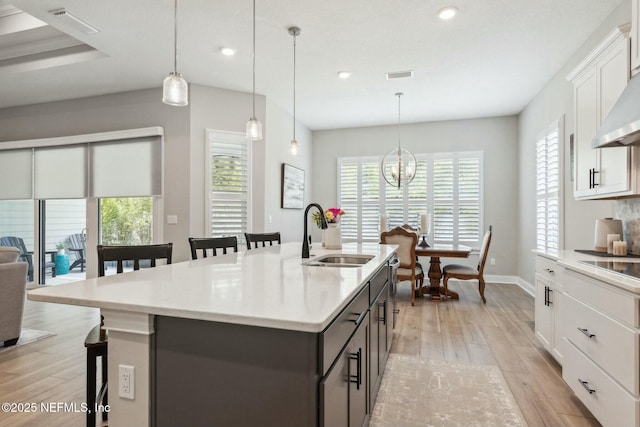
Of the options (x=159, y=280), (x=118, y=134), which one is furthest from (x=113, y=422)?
(x=118, y=134)

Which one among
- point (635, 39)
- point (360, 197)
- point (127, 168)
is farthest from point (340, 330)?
point (360, 197)

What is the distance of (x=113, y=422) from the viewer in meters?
1.25

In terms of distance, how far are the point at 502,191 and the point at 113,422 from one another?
6353 millimetres

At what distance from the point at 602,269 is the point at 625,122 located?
833mm

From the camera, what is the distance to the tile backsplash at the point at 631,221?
2.54 meters

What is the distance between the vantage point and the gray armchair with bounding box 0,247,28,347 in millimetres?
2988

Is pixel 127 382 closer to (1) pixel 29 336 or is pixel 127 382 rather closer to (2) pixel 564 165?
(1) pixel 29 336

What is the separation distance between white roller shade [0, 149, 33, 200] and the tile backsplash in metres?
7.54

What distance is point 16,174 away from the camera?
548 centimetres

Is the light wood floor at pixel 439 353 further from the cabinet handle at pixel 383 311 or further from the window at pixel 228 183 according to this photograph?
the window at pixel 228 183

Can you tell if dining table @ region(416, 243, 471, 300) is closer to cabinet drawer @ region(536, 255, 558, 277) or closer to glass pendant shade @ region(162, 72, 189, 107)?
cabinet drawer @ region(536, 255, 558, 277)

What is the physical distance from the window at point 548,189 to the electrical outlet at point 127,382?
412 cm

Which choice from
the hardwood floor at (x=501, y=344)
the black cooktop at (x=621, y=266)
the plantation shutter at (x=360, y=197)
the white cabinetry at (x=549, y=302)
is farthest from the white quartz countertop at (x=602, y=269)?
the plantation shutter at (x=360, y=197)

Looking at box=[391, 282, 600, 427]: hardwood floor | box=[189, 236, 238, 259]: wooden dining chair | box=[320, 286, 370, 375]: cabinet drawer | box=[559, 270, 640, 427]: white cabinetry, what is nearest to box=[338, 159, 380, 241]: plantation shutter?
box=[391, 282, 600, 427]: hardwood floor
